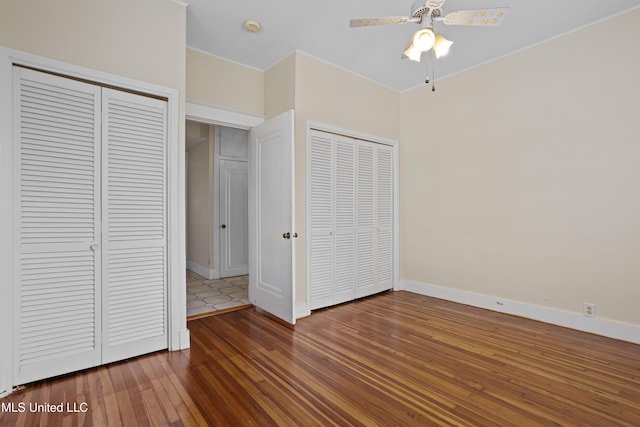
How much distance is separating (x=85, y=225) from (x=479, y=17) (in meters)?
3.12

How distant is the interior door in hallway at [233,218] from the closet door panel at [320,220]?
2.49 m

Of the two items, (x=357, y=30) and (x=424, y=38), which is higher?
(x=357, y=30)

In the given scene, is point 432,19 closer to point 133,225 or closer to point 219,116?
point 219,116

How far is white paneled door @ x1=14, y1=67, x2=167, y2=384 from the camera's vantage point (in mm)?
2020

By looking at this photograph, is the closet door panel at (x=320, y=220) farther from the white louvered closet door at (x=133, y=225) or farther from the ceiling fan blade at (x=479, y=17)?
the ceiling fan blade at (x=479, y=17)

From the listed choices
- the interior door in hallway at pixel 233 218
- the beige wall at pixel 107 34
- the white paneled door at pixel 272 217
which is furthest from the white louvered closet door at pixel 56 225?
the interior door in hallway at pixel 233 218

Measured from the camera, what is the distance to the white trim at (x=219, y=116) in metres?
3.29

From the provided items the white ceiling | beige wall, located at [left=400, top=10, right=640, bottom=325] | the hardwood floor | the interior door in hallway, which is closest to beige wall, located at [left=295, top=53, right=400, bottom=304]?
the white ceiling

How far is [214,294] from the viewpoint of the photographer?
14.1 feet

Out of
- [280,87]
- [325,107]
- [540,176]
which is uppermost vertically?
[280,87]

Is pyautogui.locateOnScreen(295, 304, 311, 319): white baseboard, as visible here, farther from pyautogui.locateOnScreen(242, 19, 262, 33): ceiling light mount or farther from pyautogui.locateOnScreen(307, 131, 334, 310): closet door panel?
pyautogui.locateOnScreen(242, 19, 262, 33): ceiling light mount

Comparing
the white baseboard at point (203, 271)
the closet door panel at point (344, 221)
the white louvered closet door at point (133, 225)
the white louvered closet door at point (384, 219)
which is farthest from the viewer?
the white baseboard at point (203, 271)

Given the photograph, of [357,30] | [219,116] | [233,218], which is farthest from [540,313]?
[233,218]

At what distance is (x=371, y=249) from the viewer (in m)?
4.21
